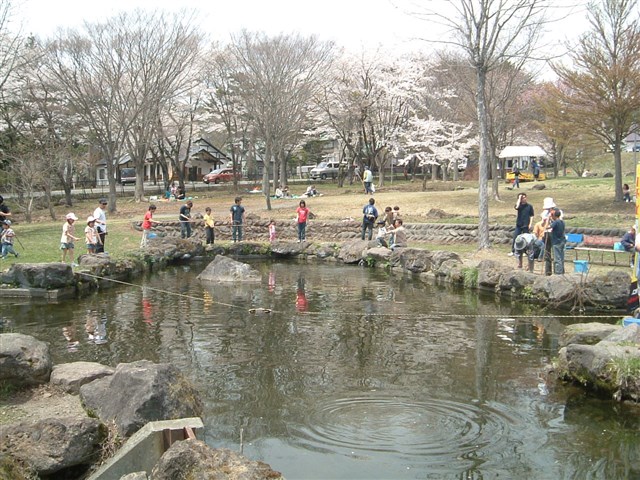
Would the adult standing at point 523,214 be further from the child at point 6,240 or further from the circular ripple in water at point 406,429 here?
the child at point 6,240

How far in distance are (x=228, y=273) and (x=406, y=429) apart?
34.2ft

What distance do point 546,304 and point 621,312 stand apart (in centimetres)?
140

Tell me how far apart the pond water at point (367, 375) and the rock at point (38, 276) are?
684 mm

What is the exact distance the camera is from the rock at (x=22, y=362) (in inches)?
286

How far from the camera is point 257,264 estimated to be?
68.6 feet

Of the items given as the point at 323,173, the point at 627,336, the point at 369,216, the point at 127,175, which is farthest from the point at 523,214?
the point at 127,175

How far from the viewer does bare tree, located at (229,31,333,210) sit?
97.4 feet

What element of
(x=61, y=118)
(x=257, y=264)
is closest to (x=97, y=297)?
(x=257, y=264)

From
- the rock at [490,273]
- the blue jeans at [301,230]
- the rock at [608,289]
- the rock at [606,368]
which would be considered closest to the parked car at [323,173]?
the blue jeans at [301,230]

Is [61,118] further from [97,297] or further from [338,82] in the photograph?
[97,297]

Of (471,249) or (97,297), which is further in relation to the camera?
(471,249)

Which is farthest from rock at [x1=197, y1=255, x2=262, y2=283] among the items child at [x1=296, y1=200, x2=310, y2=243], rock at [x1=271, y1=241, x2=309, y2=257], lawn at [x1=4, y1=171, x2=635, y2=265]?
child at [x1=296, y1=200, x2=310, y2=243]

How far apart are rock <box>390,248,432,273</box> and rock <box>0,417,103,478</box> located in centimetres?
1225

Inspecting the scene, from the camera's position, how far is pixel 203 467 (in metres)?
4.82
